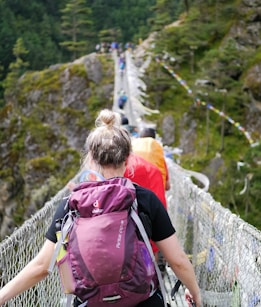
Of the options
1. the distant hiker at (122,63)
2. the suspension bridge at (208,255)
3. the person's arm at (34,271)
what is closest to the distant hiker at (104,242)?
the person's arm at (34,271)

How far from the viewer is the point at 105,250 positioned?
1.02m

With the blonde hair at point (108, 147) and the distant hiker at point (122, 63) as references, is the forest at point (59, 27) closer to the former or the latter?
the distant hiker at point (122, 63)

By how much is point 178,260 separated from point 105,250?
25cm

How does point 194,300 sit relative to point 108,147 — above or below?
below

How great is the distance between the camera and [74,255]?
1.04 meters

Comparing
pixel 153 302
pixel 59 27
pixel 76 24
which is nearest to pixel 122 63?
pixel 76 24

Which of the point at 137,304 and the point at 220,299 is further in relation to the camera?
the point at 220,299

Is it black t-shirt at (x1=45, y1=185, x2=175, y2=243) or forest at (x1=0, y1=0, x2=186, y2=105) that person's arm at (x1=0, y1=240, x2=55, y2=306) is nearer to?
black t-shirt at (x1=45, y1=185, x2=175, y2=243)

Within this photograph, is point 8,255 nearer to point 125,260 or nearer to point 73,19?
point 125,260

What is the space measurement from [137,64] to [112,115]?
711 inches

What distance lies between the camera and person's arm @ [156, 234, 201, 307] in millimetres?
1161

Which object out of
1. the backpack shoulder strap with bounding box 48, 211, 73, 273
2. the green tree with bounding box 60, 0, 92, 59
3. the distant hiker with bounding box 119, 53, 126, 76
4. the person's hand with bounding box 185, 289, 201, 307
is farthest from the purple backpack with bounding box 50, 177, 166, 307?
the green tree with bounding box 60, 0, 92, 59

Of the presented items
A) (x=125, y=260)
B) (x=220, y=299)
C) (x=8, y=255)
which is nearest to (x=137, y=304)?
(x=125, y=260)

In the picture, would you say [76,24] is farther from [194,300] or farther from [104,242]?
[104,242]
